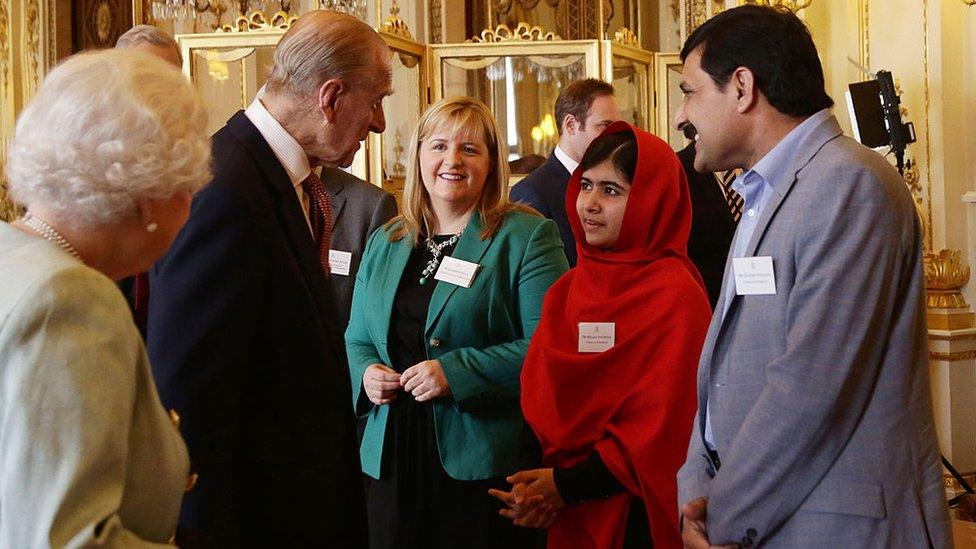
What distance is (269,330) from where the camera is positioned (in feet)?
6.35

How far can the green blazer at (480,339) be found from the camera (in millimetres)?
2828

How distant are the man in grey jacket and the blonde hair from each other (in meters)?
1.24

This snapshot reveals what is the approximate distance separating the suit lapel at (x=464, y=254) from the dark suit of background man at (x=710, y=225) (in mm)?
1196

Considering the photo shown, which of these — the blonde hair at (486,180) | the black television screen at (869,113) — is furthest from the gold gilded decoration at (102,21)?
the blonde hair at (486,180)

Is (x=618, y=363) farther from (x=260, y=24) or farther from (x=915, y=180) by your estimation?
(x=260, y=24)

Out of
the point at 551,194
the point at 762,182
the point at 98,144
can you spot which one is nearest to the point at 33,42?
the point at 551,194

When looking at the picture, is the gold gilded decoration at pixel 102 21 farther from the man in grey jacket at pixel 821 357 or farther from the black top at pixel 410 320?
the man in grey jacket at pixel 821 357

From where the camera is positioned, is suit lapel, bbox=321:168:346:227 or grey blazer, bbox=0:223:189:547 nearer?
grey blazer, bbox=0:223:189:547

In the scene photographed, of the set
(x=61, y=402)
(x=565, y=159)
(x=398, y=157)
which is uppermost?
(x=398, y=157)

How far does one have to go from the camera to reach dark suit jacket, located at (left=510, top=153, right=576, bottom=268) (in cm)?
429

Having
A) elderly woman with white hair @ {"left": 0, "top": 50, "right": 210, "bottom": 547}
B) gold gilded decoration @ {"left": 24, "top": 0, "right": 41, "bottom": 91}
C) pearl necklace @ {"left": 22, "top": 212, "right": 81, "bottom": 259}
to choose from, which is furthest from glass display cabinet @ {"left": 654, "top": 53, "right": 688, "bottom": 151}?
pearl necklace @ {"left": 22, "top": 212, "right": 81, "bottom": 259}

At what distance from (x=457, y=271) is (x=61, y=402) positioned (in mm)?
1806

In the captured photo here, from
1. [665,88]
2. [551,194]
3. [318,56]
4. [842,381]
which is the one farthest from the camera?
[665,88]

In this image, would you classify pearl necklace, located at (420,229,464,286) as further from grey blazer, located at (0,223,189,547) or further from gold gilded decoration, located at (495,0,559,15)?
gold gilded decoration, located at (495,0,559,15)
